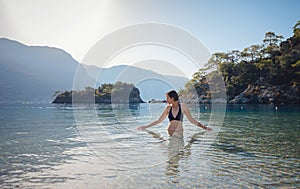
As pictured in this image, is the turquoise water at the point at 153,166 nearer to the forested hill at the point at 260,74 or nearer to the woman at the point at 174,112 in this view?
the woman at the point at 174,112

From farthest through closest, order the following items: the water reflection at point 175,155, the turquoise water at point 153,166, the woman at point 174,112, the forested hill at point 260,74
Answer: the forested hill at point 260,74, the woman at point 174,112, the water reflection at point 175,155, the turquoise water at point 153,166

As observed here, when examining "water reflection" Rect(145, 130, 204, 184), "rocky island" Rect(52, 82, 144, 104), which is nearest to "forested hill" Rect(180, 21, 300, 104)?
"rocky island" Rect(52, 82, 144, 104)

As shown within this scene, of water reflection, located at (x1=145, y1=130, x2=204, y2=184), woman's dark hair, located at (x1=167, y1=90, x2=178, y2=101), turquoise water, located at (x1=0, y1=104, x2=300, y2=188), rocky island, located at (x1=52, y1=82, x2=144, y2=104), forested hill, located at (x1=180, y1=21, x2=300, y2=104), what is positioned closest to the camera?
turquoise water, located at (x1=0, y1=104, x2=300, y2=188)

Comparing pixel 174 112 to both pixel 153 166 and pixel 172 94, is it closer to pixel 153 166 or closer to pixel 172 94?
pixel 172 94

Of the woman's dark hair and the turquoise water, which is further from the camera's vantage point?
the woman's dark hair

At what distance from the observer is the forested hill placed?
94.3 m

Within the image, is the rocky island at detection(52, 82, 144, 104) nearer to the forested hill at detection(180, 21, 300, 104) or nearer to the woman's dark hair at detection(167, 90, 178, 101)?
the forested hill at detection(180, 21, 300, 104)

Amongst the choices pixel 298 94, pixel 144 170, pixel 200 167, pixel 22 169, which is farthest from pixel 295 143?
pixel 298 94

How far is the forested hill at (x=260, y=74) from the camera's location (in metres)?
94.3

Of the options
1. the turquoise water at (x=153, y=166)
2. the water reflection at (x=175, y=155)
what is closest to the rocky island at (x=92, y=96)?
the water reflection at (x=175, y=155)

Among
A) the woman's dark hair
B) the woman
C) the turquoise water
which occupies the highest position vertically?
the woman's dark hair

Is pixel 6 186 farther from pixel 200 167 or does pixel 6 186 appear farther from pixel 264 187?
pixel 264 187

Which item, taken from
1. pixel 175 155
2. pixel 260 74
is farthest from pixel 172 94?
pixel 260 74

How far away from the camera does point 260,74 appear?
108 metres
